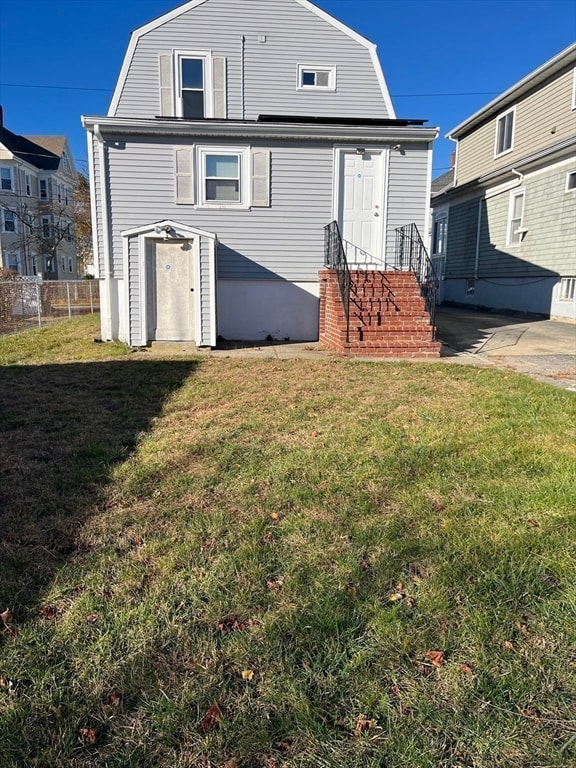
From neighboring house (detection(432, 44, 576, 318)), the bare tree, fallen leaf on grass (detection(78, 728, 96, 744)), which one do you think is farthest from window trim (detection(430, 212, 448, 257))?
fallen leaf on grass (detection(78, 728, 96, 744))

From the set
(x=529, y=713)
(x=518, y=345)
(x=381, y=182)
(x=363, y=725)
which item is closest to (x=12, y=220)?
(x=381, y=182)

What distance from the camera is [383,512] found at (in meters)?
3.24

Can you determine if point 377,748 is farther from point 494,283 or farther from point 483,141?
point 483,141

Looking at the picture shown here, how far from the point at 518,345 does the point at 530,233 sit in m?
7.73

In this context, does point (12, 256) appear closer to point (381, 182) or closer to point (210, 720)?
point (381, 182)

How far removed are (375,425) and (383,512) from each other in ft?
5.97

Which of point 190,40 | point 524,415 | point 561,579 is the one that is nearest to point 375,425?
point 524,415

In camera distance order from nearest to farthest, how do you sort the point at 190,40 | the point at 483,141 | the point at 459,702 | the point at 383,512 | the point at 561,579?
1. the point at 459,702
2. the point at 561,579
3. the point at 383,512
4. the point at 190,40
5. the point at 483,141

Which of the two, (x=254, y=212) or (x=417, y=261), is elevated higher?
(x=254, y=212)

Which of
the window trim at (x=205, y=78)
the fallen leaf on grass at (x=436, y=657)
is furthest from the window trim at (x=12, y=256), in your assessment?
the fallen leaf on grass at (x=436, y=657)

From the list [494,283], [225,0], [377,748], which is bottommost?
[377,748]

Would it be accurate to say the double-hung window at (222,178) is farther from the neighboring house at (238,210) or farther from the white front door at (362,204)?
the white front door at (362,204)

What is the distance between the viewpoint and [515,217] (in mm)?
17734

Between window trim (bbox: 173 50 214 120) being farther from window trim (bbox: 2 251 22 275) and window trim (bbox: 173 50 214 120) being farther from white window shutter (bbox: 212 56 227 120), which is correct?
window trim (bbox: 2 251 22 275)
